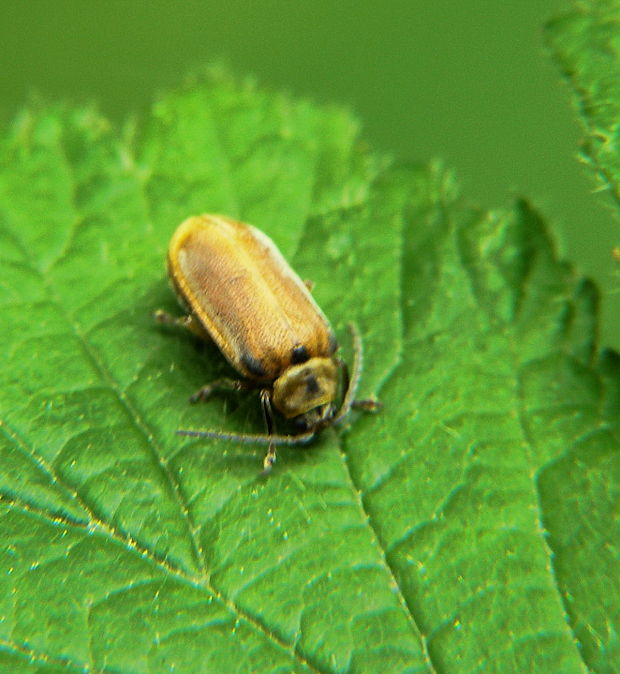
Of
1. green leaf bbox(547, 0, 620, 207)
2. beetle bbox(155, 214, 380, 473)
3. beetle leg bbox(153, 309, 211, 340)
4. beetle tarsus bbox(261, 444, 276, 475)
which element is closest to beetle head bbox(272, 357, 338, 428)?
beetle bbox(155, 214, 380, 473)

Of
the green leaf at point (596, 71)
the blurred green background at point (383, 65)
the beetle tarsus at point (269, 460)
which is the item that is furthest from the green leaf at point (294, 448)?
the blurred green background at point (383, 65)

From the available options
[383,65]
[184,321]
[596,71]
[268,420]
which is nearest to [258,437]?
[268,420]

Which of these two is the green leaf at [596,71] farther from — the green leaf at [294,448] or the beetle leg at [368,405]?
the beetle leg at [368,405]

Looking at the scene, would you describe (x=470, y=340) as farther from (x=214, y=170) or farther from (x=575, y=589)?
(x=214, y=170)

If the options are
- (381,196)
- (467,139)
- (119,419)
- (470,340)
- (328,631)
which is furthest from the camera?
(467,139)

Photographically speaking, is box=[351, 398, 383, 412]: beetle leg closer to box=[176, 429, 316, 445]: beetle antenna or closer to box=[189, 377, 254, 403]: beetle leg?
box=[176, 429, 316, 445]: beetle antenna

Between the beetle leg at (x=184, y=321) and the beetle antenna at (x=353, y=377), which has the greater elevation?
the beetle leg at (x=184, y=321)

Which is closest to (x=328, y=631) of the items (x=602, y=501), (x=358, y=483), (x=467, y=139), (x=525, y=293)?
(x=358, y=483)
